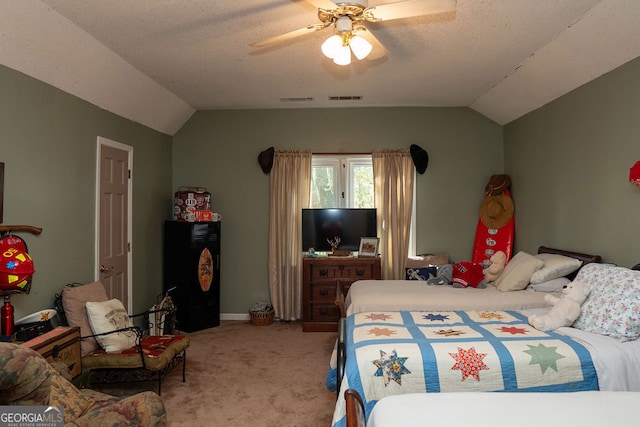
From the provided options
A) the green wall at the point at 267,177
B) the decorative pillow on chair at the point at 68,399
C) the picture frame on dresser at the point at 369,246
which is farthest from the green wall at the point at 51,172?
the picture frame on dresser at the point at 369,246

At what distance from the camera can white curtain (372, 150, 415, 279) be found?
530cm

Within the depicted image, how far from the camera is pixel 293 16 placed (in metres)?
2.88

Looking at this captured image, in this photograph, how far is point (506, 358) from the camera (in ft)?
7.36

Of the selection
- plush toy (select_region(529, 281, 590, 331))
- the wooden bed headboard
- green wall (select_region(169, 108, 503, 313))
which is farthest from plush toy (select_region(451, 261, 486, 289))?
green wall (select_region(169, 108, 503, 313))

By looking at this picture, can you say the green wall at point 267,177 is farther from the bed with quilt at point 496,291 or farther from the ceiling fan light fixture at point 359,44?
the ceiling fan light fixture at point 359,44

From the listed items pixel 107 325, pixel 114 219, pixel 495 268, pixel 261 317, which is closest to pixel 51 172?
pixel 114 219

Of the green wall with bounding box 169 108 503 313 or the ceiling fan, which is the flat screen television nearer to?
the green wall with bounding box 169 108 503 313

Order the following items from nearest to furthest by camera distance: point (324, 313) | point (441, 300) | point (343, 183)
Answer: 1. point (441, 300)
2. point (324, 313)
3. point (343, 183)

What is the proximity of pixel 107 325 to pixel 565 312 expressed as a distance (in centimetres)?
322

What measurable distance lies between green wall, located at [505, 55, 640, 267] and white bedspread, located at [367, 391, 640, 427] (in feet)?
6.21

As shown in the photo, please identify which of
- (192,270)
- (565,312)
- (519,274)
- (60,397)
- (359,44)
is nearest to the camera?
(60,397)

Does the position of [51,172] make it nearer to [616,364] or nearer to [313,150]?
[313,150]

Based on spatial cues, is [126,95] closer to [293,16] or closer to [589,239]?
[293,16]

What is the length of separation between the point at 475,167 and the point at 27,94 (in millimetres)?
4744
